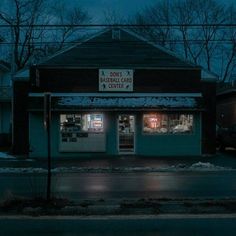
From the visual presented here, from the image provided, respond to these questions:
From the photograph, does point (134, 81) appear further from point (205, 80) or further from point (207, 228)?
point (207, 228)

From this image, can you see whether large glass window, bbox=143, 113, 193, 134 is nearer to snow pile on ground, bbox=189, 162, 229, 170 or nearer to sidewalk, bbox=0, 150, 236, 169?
sidewalk, bbox=0, 150, 236, 169

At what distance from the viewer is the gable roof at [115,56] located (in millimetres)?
34875

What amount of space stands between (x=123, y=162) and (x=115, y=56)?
7.19 meters

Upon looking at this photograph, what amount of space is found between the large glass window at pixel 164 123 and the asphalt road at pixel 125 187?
37.7 feet

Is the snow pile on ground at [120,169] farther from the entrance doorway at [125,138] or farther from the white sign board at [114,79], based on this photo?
the white sign board at [114,79]

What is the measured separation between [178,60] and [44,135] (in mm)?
8668

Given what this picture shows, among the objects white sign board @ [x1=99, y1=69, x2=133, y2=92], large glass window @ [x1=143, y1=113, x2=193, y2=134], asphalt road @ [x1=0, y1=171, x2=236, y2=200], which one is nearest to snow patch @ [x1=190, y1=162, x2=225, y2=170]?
asphalt road @ [x1=0, y1=171, x2=236, y2=200]

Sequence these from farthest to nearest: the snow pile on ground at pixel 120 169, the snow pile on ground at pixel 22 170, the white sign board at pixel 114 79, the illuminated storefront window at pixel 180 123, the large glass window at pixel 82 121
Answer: the illuminated storefront window at pixel 180 123 → the large glass window at pixel 82 121 → the white sign board at pixel 114 79 → the snow pile on ground at pixel 120 169 → the snow pile on ground at pixel 22 170

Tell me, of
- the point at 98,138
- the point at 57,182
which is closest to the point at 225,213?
the point at 57,182

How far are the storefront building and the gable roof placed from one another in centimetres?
6

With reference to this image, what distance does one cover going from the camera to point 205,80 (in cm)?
3544

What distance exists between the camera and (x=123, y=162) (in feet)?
102

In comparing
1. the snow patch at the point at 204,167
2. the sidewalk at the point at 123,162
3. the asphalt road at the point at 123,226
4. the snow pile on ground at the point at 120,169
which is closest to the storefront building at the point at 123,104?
the sidewalk at the point at 123,162

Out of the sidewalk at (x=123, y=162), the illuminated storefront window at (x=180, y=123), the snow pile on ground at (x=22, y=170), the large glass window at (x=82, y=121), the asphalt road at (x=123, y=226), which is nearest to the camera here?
the asphalt road at (x=123, y=226)
